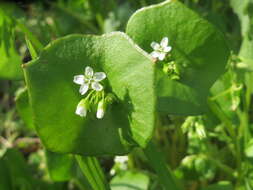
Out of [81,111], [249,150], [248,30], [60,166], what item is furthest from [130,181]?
[248,30]

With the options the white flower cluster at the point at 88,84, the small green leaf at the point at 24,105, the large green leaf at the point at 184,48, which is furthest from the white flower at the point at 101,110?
the small green leaf at the point at 24,105

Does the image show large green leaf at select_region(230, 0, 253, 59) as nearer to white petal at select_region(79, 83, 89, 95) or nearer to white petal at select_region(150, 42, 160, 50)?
white petal at select_region(150, 42, 160, 50)

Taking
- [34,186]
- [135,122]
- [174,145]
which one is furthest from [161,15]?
[34,186]

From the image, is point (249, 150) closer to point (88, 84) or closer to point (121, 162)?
point (121, 162)

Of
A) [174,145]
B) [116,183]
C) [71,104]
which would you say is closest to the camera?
[71,104]

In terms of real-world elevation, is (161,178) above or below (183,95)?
below

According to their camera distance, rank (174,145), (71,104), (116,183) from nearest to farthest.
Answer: (71,104) < (116,183) < (174,145)

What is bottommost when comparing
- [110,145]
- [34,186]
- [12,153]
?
[34,186]

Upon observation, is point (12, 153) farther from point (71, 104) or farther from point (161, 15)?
point (161, 15)
